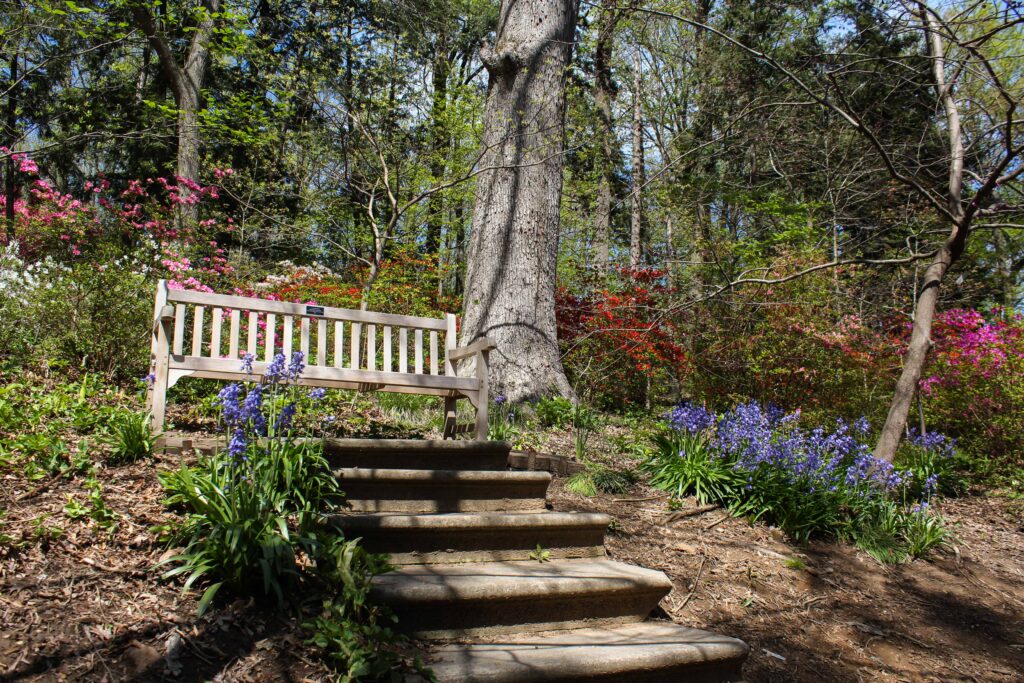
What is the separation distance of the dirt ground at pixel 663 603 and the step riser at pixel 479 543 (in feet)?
0.98

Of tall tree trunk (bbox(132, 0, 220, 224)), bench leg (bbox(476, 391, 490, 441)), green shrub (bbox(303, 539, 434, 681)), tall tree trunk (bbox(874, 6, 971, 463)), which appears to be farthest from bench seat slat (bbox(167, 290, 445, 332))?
tall tree trunk (bbox(132, 0, 220, 224))

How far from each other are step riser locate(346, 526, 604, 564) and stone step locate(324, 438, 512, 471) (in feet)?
2.31

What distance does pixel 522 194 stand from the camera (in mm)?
6559

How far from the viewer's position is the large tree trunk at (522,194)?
643cm

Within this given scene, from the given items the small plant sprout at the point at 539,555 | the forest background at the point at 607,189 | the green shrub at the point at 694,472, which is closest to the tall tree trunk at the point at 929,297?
the forest background at the point at 607,189

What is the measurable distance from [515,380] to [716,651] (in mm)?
3875

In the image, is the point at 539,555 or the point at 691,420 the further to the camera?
the point at 691,420

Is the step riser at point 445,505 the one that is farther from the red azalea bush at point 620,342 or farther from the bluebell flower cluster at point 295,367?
the red azalea bush at point 620,342

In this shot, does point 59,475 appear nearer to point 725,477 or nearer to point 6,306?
point 6,306

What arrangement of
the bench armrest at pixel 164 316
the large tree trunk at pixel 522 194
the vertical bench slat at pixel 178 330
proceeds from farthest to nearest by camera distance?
the large tree trunk at pixel 522 194, the vertical bench slat at pixel 178 330, the bench armrest at pixel 164 316

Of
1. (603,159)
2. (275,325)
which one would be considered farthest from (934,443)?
(603,159)

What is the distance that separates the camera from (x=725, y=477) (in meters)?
4.33

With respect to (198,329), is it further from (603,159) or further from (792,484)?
(603,159)

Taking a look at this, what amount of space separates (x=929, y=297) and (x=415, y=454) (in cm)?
412
